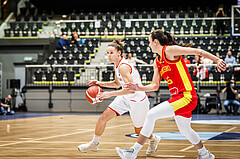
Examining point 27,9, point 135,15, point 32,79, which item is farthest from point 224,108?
point 27,9

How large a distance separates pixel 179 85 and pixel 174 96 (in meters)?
0.13

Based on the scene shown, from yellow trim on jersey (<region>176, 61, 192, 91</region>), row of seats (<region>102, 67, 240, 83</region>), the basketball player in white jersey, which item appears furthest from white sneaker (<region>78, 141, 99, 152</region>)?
row of seats (<region>102, 67, 240, 83</region>)

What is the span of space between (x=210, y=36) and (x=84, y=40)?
274 inches

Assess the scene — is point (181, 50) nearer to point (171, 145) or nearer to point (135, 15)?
point (171, 145)

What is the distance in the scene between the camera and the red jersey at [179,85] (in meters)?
4.12

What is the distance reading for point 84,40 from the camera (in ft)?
70.1

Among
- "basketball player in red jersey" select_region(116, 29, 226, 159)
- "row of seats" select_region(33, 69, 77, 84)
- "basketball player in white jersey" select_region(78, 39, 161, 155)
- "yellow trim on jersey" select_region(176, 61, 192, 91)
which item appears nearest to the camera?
"basketball player in red jersey" select_region(116, 29, 226, 159)

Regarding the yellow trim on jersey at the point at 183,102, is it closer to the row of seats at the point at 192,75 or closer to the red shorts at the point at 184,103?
the red shorts at the point at 184,103

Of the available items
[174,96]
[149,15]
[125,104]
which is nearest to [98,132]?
[125,104]

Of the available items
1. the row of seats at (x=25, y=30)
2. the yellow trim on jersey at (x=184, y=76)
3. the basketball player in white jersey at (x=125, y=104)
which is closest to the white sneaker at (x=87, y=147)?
the basketball player in white jersey at (x=125, y=104)

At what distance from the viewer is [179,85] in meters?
4.23

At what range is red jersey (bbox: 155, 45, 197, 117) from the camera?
4.12 metres

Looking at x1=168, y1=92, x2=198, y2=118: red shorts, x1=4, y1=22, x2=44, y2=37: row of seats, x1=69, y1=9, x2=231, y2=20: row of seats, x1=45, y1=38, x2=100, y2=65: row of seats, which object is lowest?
x1=168, y1=92, x2=198, y2=118: red shorts

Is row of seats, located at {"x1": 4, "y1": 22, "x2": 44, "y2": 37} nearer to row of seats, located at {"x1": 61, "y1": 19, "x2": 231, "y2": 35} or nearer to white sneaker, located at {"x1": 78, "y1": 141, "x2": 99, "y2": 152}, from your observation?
row of seats, located at {"x1": 61, "y1": 19, "x2": 231, "y2": 35}
